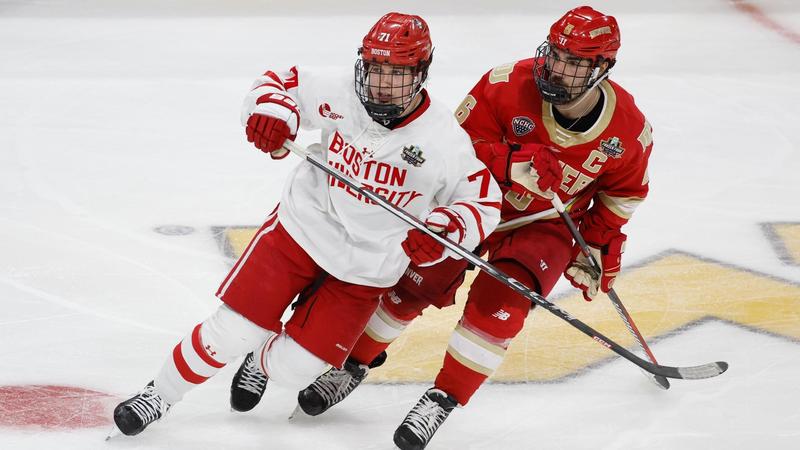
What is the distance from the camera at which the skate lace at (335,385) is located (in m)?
3.28

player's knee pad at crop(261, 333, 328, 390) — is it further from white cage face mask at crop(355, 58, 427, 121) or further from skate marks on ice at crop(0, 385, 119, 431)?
white cage face mask at crop(355, 58, 427, 121)

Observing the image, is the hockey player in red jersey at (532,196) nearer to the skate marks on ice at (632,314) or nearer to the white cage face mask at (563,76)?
the white cage face mask at (563,76)

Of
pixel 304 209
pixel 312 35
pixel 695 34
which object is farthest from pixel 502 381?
pixel 695 34

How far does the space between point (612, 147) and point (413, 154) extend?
24.7 inches

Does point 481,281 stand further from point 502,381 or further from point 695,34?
point 695,34

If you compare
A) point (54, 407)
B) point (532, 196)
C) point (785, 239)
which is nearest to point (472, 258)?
point (532, 196)

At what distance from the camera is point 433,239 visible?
288cm

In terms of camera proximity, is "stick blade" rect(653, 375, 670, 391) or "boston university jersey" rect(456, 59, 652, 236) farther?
"stick blade" rect(653, 375, 670, 391)

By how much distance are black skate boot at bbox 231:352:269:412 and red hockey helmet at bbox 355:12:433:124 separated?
0.81 meters

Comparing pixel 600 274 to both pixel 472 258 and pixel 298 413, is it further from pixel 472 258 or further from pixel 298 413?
pixel 298 413

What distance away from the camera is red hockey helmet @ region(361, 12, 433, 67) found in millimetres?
2840

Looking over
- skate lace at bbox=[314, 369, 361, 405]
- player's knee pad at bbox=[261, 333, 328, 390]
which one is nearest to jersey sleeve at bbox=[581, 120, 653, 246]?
skate lace at bbox=[314, 369, 361, 405]

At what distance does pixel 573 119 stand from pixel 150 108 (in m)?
2.89

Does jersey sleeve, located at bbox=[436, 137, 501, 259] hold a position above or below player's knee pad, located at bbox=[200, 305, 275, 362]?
above
